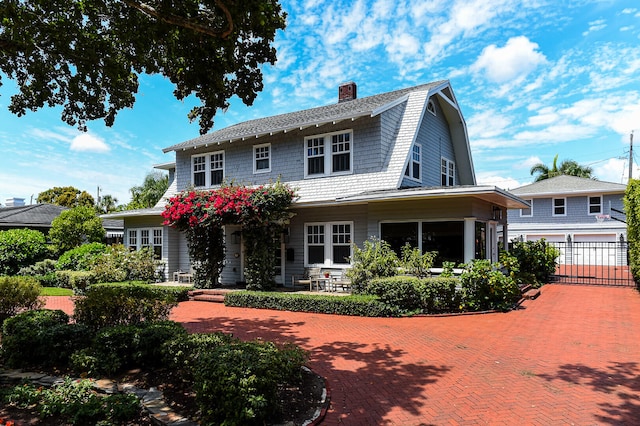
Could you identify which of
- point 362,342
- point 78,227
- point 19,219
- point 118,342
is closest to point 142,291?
point 118,342

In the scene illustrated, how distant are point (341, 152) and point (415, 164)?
122 inches

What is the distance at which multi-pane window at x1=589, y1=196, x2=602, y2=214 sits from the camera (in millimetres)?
26391

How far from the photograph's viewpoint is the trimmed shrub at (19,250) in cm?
1886

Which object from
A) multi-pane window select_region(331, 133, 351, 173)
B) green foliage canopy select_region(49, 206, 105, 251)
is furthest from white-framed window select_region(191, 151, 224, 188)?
green foliage canopy select_region(49, 206, 105, 251)

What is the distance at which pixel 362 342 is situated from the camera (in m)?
8.03

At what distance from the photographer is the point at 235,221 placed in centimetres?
1390

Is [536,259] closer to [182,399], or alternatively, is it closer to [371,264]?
[371,264]

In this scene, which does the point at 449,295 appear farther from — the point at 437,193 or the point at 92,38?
the point at 92,38

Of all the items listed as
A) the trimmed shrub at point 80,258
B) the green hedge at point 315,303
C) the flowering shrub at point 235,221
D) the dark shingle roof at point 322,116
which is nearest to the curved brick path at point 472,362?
the green hedge at point 315,303

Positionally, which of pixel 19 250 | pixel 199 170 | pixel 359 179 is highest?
pixel 199 170

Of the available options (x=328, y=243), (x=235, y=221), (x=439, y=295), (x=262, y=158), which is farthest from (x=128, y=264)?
(x=439, y=295)

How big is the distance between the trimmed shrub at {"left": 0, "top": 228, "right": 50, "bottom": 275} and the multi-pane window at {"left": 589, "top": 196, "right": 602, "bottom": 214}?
34803mm

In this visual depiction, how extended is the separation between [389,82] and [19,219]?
27.4 m

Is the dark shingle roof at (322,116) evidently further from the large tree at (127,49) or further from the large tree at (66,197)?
the large tree at (66,197)
